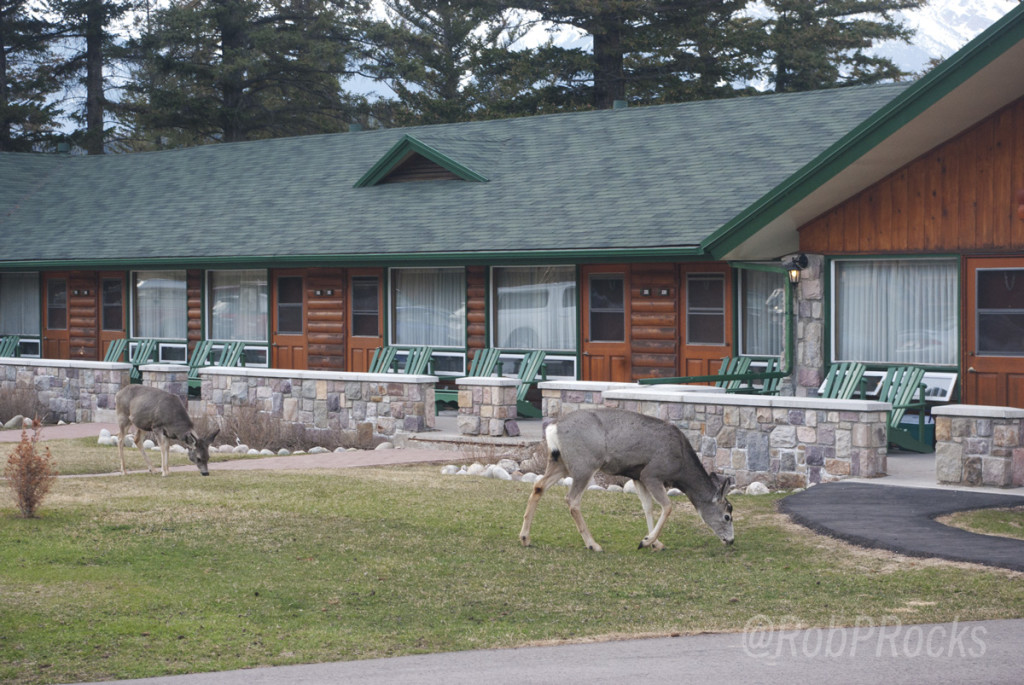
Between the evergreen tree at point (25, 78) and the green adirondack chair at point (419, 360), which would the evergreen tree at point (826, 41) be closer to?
the green adirondack chair at point (419, 360)

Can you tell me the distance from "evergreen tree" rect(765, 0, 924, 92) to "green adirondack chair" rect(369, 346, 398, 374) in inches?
793

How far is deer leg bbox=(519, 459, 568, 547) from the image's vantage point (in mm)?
10945

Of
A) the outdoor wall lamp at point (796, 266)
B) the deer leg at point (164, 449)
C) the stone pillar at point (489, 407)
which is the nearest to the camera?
the deer leg at point (164, 449)

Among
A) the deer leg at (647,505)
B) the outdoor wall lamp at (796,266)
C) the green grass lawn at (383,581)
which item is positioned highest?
the outdoor wall lamp at (796,266)

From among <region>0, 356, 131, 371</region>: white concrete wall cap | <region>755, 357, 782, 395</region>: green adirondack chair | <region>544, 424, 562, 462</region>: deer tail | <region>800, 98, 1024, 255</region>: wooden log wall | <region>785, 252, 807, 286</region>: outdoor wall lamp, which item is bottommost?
<region>544, 424, 562, 462</region>: deer tail

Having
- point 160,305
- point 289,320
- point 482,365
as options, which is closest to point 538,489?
point 482,365

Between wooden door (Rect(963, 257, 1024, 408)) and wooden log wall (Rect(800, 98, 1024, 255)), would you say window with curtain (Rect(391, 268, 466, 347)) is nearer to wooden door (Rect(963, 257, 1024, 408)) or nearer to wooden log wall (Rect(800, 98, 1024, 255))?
wooden log wall (Rect(800, 98, 1024, 255))

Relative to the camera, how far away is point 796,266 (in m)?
18.4

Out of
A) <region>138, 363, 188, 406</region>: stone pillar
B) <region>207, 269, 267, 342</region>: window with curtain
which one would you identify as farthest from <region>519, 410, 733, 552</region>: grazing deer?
<region>207, 269, 267, 342</region>: window with curtain

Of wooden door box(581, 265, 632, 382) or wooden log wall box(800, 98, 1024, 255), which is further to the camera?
wooden door box(581, 265, 632, 382)

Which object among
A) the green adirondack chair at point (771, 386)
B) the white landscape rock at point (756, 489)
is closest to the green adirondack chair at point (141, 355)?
the green adirondack chair at point (771, 386)

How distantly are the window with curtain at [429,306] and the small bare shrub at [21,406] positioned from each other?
6.46 meters

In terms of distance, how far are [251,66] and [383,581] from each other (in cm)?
3733

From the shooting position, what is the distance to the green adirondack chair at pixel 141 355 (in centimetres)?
2785
